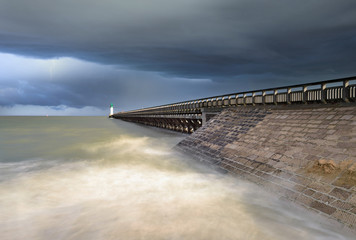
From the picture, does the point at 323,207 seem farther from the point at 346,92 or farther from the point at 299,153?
the point at 346,92

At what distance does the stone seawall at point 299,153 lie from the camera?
8.34 m

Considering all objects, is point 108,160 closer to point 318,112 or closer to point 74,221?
point 74,221

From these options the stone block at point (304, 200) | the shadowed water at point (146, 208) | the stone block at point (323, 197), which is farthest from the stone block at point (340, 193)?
the shadowed water at point (146, 208)

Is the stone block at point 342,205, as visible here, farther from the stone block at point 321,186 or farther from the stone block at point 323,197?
the stone block at point 321,186

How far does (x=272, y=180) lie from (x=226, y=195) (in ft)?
6.57

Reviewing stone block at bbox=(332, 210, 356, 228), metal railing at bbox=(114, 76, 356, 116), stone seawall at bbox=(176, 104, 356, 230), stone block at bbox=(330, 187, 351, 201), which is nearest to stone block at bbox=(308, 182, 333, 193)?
stone seawall at bbox=(176, 104, 356, 230)

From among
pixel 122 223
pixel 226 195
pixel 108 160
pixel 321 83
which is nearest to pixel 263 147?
pixel 226 195

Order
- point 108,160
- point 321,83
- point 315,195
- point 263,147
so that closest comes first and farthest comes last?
point 315,195, point 263,147, point 321,83, point 108,160

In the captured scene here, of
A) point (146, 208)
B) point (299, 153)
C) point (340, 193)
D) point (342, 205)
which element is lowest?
point (146, 208)

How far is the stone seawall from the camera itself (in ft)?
27.4

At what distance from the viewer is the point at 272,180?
10.8m

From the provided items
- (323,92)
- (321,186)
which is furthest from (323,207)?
(323,92)

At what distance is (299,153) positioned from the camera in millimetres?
11477

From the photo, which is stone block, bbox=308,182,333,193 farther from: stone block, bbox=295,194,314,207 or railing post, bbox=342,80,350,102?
railing post, bbox=342,80,350,102
